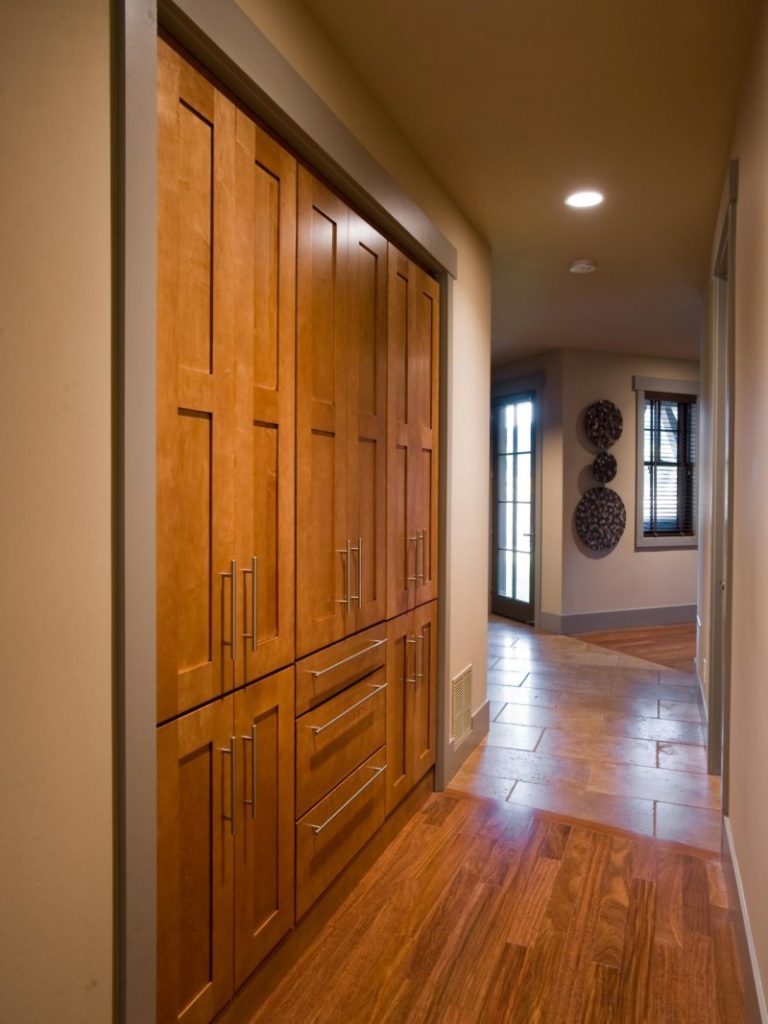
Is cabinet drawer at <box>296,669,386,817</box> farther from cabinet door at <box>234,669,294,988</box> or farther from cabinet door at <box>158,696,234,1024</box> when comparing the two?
cabinet door at <box>158,696,234,1024</box>

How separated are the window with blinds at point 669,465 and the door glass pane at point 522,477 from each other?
1.11 meters

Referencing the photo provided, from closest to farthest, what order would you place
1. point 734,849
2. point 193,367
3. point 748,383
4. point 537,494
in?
Answer: point 193,367, point 748,383, point 734,849, point 537,494

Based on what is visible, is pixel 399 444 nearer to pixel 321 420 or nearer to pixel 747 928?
pixel 321 420

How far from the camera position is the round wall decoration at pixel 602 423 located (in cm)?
673

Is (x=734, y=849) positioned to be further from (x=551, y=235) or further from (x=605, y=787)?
(x=551, y=235)

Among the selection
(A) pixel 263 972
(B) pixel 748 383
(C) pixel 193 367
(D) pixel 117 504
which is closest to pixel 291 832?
(A) pixel 263 972

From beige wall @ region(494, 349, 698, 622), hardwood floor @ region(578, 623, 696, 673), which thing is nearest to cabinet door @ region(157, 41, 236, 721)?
hardwood floor @ region(578, 623, 696, 673)

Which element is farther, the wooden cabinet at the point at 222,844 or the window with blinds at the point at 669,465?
the window with blinds at the point at 669,465

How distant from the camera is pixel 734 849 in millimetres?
2285

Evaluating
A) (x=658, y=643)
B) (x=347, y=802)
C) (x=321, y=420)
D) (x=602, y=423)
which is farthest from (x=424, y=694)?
(x=602, y=423)

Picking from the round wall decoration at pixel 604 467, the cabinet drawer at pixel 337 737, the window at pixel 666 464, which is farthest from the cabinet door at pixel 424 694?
the window at pixel 666 464

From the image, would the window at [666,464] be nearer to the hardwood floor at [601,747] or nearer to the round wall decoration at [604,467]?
the round wall decoration at [604,467]

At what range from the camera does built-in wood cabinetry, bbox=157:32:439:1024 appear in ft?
4.87

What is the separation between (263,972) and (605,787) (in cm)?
190
